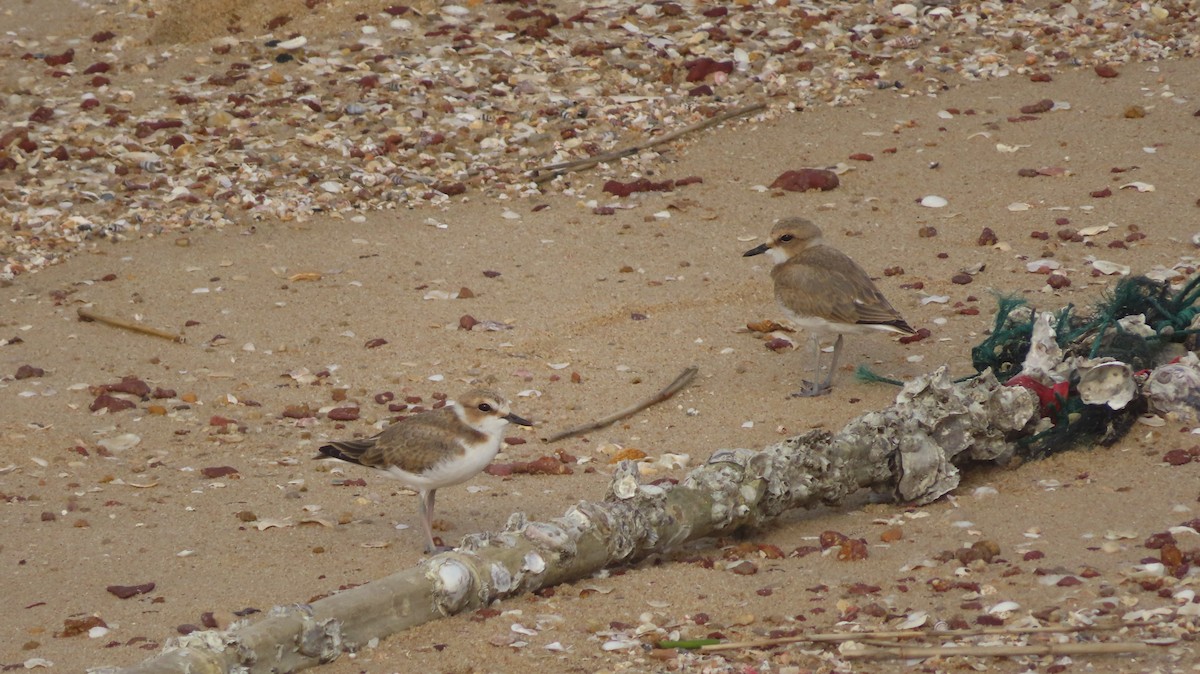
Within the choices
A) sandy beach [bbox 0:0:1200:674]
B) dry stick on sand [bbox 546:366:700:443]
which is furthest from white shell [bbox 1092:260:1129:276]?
dry stick on sand [bbox 546:366:700:443]

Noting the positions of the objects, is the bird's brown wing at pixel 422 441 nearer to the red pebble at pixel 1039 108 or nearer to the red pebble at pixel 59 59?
the red pebble at pixel 1039 108

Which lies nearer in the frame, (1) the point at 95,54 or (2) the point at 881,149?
(2) the point at 881,149

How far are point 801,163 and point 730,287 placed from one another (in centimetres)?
170

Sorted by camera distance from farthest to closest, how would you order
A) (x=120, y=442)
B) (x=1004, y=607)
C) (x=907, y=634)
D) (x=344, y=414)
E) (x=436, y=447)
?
(x=344, y=414), (x=120, y=442), (x=436, y=447), (x=1004, y=607), (x=907, y=634)

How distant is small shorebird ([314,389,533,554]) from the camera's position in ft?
17.8

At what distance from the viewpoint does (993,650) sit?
4062 mm

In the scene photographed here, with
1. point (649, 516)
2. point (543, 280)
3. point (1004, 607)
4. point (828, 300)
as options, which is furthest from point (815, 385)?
point (1004, 607)

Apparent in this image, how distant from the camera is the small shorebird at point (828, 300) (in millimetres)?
6902

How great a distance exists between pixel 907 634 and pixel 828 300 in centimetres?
297

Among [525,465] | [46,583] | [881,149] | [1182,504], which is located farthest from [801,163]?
[46,583]

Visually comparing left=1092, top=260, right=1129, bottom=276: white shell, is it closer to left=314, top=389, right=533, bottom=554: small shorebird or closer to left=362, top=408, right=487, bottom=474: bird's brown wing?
left=314, top=389, right=533, bottom=554: small shorebird

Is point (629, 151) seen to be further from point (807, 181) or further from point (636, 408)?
point (636, 408)

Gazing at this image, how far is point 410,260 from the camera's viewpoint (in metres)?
8.42

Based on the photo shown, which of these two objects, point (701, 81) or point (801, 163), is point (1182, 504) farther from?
point (701, 81)
